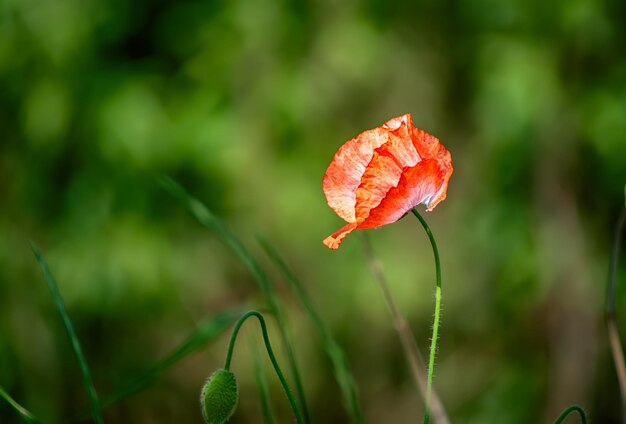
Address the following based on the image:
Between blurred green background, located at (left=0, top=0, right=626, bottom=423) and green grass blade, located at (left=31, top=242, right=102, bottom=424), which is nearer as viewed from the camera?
green grass blade, located at (left=31, top=242, right=102, bottom=424)

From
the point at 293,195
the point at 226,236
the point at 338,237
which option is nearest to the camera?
the point at 338,237

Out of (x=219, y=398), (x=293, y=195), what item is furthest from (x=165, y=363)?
(x=293, y=195)

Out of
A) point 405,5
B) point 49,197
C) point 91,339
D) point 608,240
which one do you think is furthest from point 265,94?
point 608,240

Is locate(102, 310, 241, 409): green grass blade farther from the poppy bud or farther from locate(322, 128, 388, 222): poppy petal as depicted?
locate(322, 128, 388, 222): poppy petal

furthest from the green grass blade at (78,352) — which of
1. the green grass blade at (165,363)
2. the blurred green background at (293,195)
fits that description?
the blurred green background at (293,195)

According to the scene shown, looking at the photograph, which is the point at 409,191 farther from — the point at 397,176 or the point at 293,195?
the point at 293,195

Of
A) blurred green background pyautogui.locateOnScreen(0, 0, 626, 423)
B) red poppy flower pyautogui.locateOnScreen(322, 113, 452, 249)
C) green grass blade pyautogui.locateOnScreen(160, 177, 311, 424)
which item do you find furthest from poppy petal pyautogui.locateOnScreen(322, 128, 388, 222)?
blurred green background pyautogui.locateOnScreen(0, 0, 626, 423)
